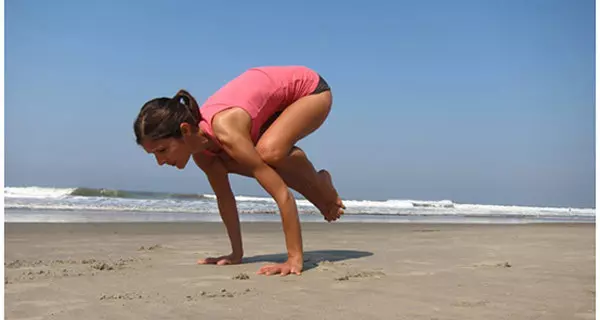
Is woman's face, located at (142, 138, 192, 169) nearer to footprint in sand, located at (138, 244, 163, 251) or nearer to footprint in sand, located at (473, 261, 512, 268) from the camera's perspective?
footprint in sand, located at (138, 244, 163, 251)

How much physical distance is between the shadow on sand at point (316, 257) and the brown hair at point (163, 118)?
3.60 feet

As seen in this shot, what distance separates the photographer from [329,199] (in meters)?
Result: 4.19

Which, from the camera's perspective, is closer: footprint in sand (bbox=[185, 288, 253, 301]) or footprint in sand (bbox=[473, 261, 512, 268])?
footprint in sand (bbox=[185, 288, 253, 301])

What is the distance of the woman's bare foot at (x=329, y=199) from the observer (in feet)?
13.5

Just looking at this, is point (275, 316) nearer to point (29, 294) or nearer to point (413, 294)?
point (413, 294)

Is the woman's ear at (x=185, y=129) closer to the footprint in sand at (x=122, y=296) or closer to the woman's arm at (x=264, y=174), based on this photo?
the woman's arm at (x=264, y=174)

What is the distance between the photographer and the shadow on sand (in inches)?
159

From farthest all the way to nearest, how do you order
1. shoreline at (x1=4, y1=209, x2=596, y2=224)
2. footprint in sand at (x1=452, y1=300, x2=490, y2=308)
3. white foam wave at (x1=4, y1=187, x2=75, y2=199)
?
white foam wave at (x1=4, y1=187, x2=75, y2=199) < shoreline at (x1=4, y1=209, x2=596, y2=224) < footprint in sand at (x1=452, y1=300, x2=490, y2=308)

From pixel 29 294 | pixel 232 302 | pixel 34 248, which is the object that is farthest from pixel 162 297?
pixel 34 248

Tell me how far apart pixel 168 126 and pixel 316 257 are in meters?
1.49

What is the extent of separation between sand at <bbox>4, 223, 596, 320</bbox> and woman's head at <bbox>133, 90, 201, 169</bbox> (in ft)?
2.18

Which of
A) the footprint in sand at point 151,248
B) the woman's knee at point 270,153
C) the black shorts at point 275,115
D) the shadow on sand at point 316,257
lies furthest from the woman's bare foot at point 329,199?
the footprint in sand at point 151,248

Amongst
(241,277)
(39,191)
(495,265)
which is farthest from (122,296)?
(39,191)

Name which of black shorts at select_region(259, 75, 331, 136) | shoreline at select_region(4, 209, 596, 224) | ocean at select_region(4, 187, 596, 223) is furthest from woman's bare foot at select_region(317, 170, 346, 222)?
ocean at select_region(4, 187, 596, 223)
